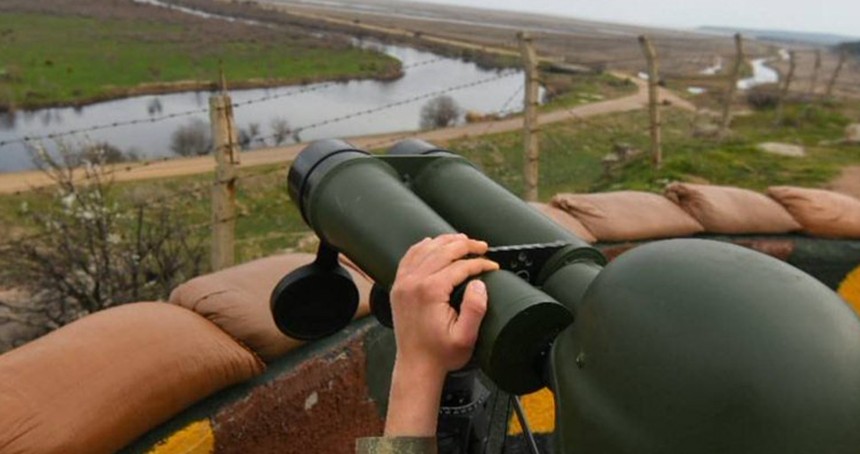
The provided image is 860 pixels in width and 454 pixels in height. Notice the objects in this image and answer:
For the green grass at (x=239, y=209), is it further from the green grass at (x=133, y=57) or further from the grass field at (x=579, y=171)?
the green grass at (x=133, y=57)

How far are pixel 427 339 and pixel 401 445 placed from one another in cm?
14

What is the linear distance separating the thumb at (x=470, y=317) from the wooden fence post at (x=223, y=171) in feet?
11.0

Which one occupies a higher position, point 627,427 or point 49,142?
point 627,427

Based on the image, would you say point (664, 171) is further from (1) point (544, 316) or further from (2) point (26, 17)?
(2) point (26, 17)

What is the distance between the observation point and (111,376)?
69.9 inches

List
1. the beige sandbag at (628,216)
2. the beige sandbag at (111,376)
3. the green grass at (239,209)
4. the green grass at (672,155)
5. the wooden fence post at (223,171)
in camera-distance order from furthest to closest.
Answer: the green grass at (239,209)
the green grass at (672,155)
the wooden fence post at (223,171)
the beige sandbag at (628,216)
the beige sandbag at (111,376)

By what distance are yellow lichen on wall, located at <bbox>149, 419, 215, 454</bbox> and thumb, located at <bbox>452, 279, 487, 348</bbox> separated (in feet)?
3.25

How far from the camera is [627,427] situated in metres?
0.88

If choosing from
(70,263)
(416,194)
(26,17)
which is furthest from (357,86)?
(416,194)

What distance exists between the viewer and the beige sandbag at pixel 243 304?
2.10 metres

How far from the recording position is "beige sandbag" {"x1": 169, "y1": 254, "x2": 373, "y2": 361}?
2.10 m

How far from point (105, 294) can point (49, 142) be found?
566 inches

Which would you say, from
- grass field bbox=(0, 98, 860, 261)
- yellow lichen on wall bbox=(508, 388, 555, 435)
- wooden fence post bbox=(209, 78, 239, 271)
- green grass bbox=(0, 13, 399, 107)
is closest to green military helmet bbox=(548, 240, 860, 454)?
yellow lichen on wall bbox=(508, 388, 555, 435)

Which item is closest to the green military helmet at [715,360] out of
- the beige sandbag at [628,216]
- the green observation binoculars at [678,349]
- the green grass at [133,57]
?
the green observation binoculars at [678,349]
